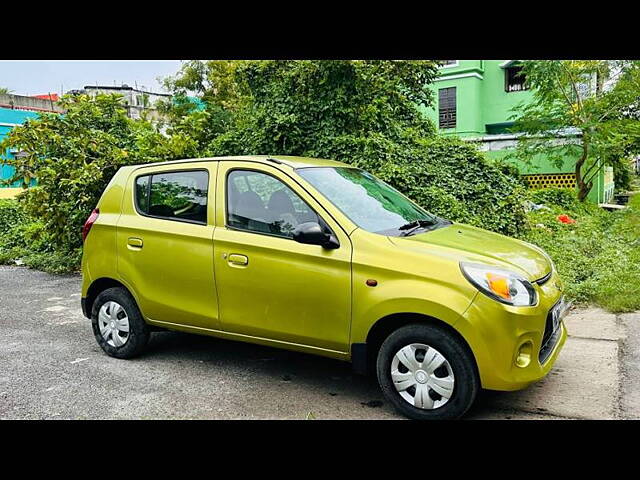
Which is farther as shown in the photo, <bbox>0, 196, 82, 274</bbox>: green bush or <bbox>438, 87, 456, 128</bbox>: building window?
<bbox>438, 87, 456, 128</bbox>: building window

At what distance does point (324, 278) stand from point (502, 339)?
1287mm

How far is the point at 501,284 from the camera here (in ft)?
12.3

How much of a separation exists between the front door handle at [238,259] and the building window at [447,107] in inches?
830

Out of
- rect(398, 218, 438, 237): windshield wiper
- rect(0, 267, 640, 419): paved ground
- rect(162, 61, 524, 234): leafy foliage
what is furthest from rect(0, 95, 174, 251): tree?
rect(398, 218, 438, 237): windshield wiper

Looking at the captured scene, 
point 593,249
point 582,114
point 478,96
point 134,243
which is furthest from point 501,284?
point 478,96

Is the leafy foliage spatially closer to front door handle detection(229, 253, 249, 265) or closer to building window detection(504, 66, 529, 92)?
front door handle detection(229, 253, 249, 265)

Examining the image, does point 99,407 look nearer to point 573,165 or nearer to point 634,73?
point 634,73

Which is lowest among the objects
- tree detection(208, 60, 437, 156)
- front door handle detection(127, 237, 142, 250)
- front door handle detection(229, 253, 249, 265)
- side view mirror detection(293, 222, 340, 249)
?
front door handle detection(229, 253, 249, 265)

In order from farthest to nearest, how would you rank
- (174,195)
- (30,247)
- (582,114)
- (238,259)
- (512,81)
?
1. (512,81)
2. (582,114)
3. (30,247)
4. (174,195)
5. (238,259)

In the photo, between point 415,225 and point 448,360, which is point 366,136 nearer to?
point 415,225

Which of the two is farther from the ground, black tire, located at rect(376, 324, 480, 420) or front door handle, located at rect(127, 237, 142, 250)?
front door handle, located at rect(127, 237, 142, 250)

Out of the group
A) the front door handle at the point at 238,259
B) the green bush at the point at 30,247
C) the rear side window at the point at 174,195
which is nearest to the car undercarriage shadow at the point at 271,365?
the front door handle at the point at 238,259

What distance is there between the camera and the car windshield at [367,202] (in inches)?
174

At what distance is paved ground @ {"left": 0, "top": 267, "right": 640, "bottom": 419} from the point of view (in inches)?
165
